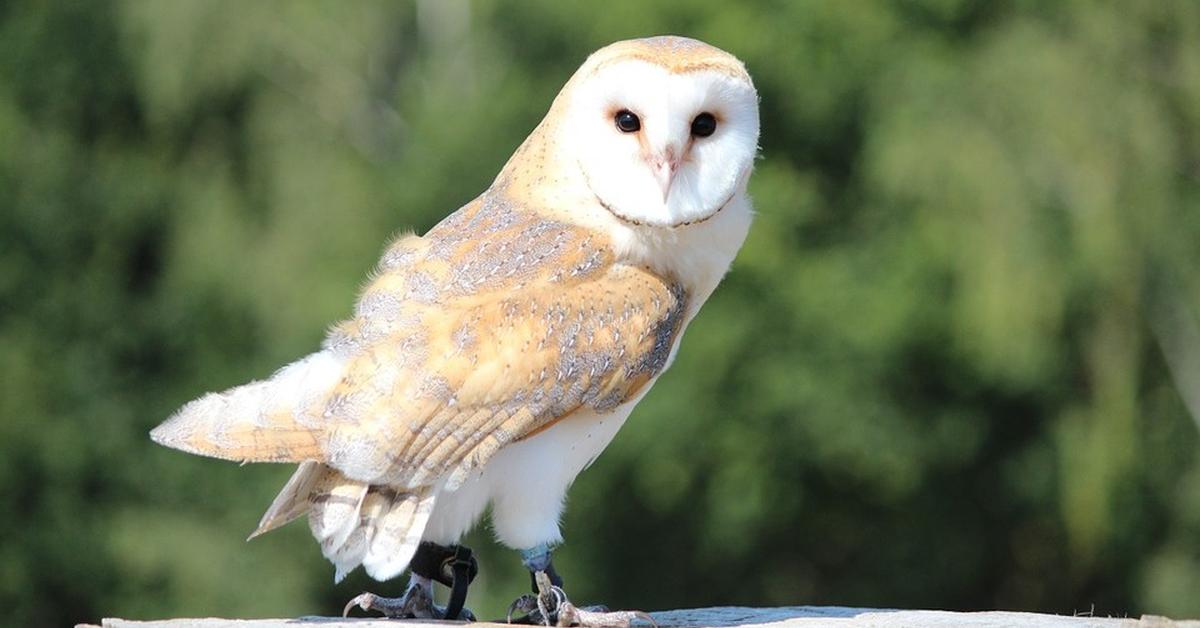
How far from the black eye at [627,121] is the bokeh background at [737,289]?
6935 mm

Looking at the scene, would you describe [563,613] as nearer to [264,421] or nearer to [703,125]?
[264,421]

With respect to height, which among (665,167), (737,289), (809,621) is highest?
(665,167)

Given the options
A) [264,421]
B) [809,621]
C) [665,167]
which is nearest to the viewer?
[264,421]

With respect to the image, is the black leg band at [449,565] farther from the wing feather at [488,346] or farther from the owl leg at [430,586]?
the wing feather at [488,346]

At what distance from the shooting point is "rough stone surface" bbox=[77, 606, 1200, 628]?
3.44m

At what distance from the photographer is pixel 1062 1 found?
11203 millimetres

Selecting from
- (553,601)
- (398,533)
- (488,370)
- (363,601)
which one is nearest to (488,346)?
(488,370)

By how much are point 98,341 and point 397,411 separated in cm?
1028

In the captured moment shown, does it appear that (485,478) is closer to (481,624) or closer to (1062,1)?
(481,624)

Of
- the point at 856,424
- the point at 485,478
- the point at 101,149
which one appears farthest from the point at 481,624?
the point at 101,149

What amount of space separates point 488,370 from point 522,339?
0.30 feet

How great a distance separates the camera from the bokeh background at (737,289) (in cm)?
1058

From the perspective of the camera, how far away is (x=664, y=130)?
341 cm

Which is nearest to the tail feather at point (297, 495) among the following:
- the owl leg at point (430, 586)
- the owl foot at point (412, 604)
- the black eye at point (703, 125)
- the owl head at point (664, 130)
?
→ the owl leg at point (430, 586)
